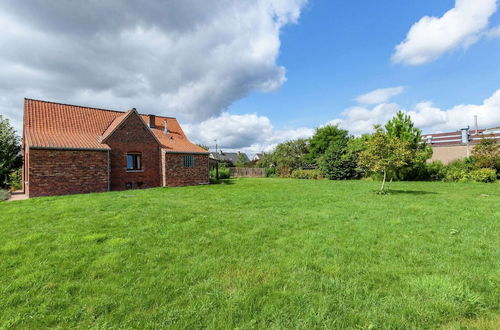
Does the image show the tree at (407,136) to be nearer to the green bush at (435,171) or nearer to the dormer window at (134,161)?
the green bush at (435,171)

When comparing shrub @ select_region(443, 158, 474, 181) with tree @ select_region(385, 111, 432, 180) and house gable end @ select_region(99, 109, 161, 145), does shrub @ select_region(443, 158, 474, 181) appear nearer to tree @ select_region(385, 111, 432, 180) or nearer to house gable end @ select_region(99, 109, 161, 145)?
tree @ select_region(385, 111, 432, 180)

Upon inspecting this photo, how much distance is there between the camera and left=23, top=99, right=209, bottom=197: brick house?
13836 millimetres

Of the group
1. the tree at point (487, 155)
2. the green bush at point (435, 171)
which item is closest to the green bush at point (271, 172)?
the green bush at point (435, 171)

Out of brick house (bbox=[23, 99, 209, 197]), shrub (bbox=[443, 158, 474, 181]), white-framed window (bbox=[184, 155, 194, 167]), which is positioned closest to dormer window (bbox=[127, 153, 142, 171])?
brick house (bbox=[23, 99, 209, 197])

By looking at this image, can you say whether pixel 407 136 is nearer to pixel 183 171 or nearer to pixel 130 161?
pixel 183 171

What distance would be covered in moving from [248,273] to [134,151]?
55.1 feet

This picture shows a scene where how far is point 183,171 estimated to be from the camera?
19.5 m

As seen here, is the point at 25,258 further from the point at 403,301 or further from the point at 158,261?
the point at 403,301

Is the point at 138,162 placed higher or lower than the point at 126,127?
lower

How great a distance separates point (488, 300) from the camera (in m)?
2.71

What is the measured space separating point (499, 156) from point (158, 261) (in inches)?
1095

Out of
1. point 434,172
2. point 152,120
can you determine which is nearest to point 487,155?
point 434,172

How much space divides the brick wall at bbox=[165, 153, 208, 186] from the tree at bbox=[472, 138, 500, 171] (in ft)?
78.0

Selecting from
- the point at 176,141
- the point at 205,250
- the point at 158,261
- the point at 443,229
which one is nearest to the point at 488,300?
the point at 443,229
